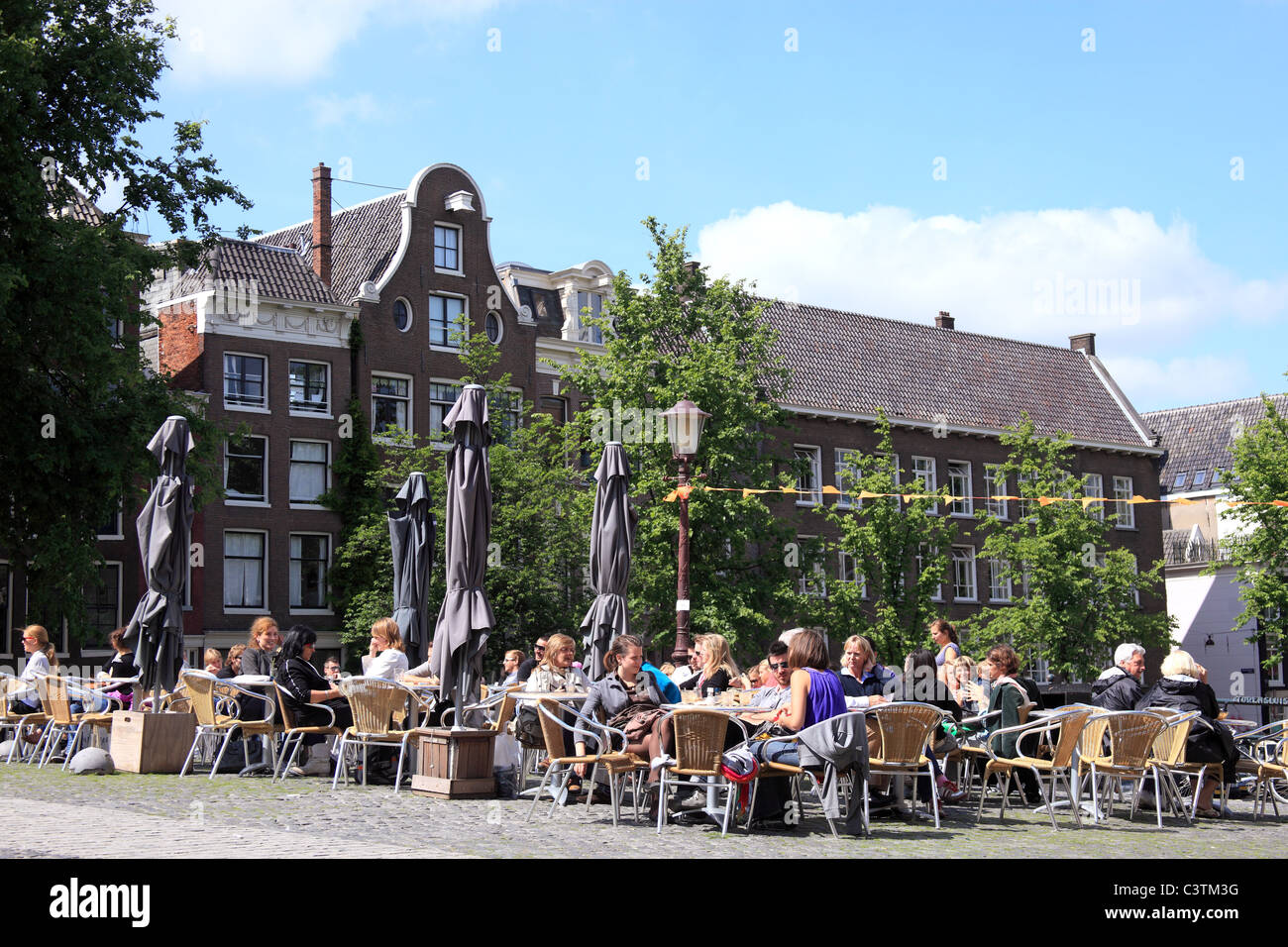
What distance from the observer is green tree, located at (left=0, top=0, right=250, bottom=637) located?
84.2 ft

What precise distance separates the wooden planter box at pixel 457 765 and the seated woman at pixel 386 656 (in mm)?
1137

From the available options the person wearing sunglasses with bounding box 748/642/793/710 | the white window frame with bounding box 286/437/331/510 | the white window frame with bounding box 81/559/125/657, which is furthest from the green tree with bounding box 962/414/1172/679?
the person wearing sunglasses with bounding box 748/642/793/710

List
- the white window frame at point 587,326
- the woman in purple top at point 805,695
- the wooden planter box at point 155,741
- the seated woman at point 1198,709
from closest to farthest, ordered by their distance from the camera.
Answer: the woman in purple top at point 805,695 < the seated woman at point 1198,709 < the wooden planter box at point 155,741 < the white window frame at point 587,326

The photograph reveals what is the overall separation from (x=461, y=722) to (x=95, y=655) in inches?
965

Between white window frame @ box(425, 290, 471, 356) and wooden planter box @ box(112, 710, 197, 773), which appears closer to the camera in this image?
wooden planter box @ box(112, 710, 197, 773)

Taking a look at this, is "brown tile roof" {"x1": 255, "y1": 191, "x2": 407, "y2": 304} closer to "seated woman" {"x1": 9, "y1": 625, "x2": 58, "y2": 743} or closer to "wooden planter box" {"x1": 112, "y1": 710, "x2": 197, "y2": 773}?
"seated woman" {"x1": 9, "y1": 625, "x2": 58, "y2": 743}

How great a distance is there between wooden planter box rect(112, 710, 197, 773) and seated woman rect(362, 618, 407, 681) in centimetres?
193

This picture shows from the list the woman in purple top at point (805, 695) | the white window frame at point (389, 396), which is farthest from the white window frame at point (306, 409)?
the woman in purple top at point (805, 695)

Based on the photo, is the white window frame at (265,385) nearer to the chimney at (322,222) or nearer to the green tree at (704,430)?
the chimney at (322,222)

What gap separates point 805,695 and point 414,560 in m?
10.1

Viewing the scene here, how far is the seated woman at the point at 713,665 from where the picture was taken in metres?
13.1

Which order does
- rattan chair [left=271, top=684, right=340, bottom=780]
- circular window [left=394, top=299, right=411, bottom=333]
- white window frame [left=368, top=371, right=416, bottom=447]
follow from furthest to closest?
circular window [left=394, top=299, right=411, bottom=333]
white window frame [left=368, top=371, right=416, bottom=447]
rattan chair [left=271, top=684, right=340, bottom=780]

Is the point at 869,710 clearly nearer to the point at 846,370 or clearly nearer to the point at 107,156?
the point at 107,156

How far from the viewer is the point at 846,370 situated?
5181 centimetres
